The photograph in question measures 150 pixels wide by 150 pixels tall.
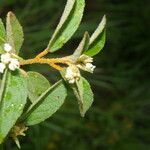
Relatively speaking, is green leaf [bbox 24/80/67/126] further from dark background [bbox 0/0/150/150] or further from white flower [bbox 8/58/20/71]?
dark background [bbox 0/0/150/150]

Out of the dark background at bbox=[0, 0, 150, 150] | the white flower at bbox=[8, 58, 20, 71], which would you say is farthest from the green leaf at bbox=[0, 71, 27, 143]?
the dark background at bbox=[0, 0, 150, 150]

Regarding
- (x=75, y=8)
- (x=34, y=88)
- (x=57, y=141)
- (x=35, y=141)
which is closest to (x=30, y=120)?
(x=34, y=88)

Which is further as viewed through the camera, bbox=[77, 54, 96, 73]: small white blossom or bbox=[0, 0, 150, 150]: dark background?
bbox=[0, 0, 150, 150]: dark background

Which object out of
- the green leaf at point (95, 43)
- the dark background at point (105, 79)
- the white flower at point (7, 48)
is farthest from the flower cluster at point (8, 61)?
the dark background at point (105, 79)

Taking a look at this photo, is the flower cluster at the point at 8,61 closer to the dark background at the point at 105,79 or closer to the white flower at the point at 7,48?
the white flower at the point at 7,48

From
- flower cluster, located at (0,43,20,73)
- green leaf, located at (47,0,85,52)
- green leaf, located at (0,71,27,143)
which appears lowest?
green leaf, located at (0,71,27,143)

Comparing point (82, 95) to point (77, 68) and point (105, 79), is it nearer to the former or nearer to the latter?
point (77, 68)
